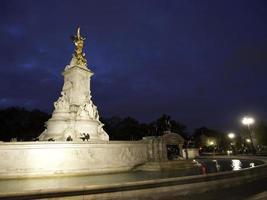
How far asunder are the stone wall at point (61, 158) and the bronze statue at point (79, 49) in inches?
515

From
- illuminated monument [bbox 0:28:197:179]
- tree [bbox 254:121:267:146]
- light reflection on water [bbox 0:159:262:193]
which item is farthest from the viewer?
tree [bbox 254:121:267:146]

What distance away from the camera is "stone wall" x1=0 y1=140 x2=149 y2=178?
17.5m

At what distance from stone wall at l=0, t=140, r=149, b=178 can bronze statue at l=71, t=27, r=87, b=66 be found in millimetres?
13084

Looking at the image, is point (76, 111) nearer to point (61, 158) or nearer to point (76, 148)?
point (76, 148)

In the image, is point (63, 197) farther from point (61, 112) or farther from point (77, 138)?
point (61, 112)

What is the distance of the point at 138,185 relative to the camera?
10.1 m

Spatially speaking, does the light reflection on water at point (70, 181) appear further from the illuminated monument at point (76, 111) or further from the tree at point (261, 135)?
the tree at point (261, 135)

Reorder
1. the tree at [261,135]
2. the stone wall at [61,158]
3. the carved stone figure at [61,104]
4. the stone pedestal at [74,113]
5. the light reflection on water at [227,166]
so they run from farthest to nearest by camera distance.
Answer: the tree at [261,135], the carved stone figure at [61,104], the stone pedestal at [74,113], the light reflection on water at [227,166], the stone wall at [61,158]

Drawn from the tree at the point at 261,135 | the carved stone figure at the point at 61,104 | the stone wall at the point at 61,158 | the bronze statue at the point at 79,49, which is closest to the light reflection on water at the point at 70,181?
the stone wall at the point at 61,158

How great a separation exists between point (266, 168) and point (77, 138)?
619 inches

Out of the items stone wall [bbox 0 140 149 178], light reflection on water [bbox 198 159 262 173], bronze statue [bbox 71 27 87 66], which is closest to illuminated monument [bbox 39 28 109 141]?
bronze statue [bbox 71 27 87 66]

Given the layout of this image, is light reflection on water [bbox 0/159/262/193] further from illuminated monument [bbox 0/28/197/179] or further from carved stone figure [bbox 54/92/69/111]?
carved stone figure [bbox 54/92/69/111]

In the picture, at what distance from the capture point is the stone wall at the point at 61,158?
17.5 m

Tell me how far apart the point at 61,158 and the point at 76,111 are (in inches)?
318
